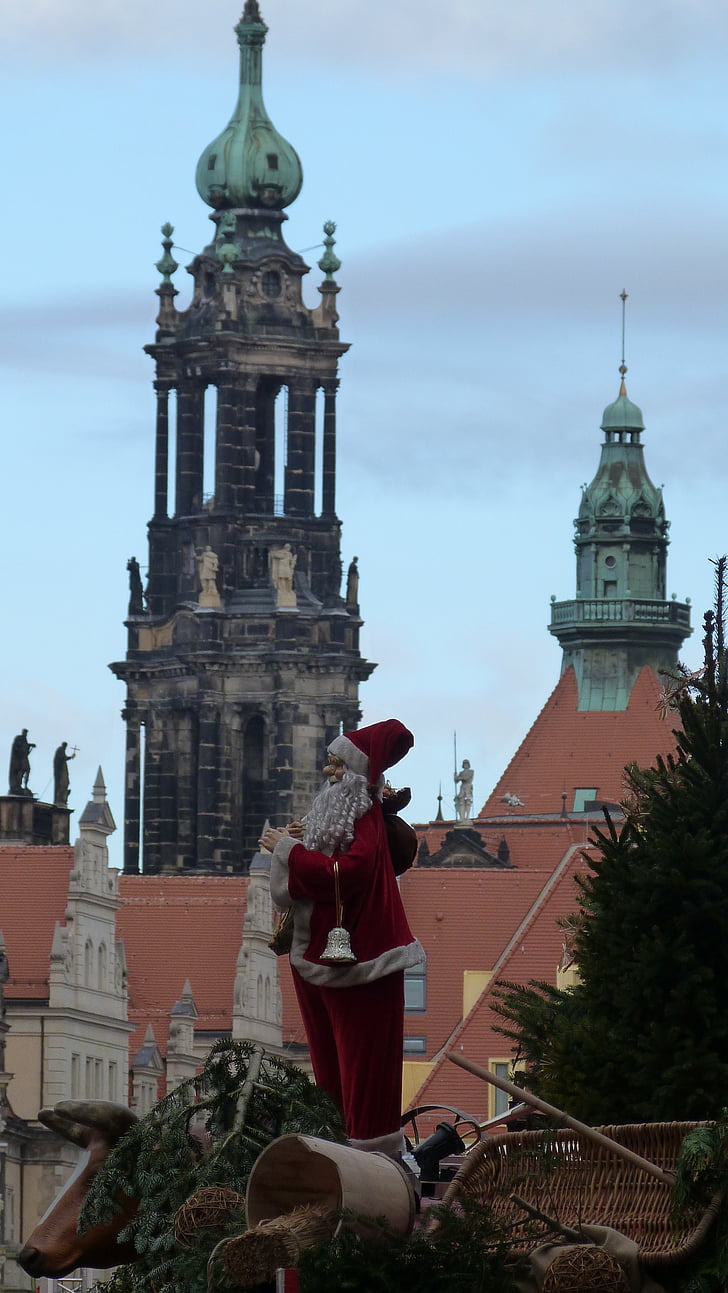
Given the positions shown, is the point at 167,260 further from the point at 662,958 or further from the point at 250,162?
the point at 662,958

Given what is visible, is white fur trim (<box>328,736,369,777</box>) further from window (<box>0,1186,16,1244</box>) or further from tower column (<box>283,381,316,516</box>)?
tower column (<box>283,381,316,516</box>)

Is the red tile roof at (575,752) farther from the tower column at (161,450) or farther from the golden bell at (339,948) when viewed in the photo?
the golden bell at (339,948)

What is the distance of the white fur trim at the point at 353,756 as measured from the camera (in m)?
17.8

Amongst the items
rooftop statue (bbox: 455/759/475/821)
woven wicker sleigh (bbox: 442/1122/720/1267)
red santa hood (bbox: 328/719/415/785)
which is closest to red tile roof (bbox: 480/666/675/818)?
rooftop statue (bbox: 455/759/475/821)

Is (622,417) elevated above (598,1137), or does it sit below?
above

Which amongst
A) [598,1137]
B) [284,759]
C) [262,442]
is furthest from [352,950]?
[262,442]

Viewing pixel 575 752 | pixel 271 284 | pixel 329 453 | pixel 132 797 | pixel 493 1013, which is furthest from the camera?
pixel 575 752

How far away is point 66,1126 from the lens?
17.2 m

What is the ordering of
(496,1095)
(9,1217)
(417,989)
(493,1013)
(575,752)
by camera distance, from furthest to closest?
(575,752), (417,989), (9,1217), (496,1095), (493,1013)

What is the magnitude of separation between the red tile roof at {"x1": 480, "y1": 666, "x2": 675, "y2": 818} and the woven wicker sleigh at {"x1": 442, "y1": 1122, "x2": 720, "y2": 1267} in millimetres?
102445

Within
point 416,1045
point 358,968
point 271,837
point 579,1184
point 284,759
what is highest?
point 284,759

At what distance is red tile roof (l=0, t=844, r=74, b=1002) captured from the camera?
70500 mm

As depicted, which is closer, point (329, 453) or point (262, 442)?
Answer: point (329, 453)

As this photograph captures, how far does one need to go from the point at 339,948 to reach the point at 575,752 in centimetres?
10594
